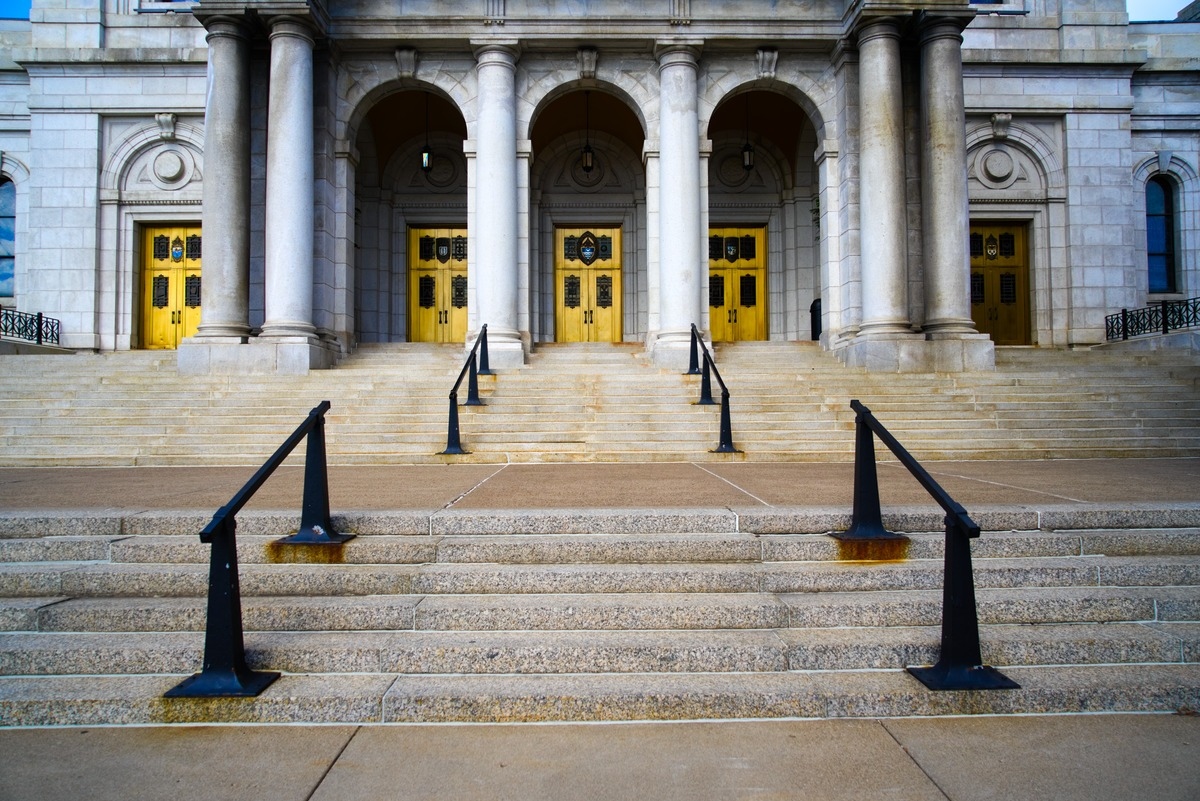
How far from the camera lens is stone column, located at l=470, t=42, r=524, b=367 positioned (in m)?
14.8

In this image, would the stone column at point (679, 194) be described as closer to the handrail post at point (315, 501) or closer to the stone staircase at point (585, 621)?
the stone staircase at point (585, 621)

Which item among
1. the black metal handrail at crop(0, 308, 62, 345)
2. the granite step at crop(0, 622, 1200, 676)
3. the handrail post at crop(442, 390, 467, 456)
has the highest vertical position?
the black metal handrail at crop(0, 308, 62, 345)

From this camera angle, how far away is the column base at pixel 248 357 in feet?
44.9

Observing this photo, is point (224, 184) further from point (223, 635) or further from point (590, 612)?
point (590, 612)

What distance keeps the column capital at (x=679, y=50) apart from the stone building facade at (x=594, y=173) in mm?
46

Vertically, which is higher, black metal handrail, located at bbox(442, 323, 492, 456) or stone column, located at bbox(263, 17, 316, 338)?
stone column, located at bbox(263, 17, 316, 338)

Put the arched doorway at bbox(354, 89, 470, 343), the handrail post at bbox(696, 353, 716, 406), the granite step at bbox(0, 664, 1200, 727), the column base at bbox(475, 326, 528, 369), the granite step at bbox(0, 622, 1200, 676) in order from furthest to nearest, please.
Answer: the arched doorway at bbox(354, 89, 470, 343) < the column base at bbox(475, 326, 528, 369) < the handrail post at bbox(696, 353, 716, 406) < the granite step at bbox(0, 622, 1200, 676) < the granite step at bbox(0, 664, 1200, 727)

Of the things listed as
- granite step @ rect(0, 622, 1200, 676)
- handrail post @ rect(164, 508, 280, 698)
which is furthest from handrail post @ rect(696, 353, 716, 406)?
handrail post @ rect(164, 508, 280, 698)

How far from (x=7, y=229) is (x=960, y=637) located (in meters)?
24.2

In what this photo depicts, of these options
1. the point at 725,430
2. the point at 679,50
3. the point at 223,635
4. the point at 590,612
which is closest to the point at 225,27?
the point at 679,50

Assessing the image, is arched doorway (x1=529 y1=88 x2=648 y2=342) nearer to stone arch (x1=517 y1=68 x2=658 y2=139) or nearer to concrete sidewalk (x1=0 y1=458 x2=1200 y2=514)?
stone arch (x1=517 y1=68 x2=658 y2=139)

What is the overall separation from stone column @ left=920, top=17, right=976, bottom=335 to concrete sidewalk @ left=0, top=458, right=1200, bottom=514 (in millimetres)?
6285

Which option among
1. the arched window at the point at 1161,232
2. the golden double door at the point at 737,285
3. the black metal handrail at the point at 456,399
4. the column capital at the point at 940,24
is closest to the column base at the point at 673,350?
the black metal handrail at the point at 456,399

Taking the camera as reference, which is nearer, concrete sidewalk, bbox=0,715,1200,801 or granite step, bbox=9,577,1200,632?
concrete sidewalk, bbox=0,715,1200,801
